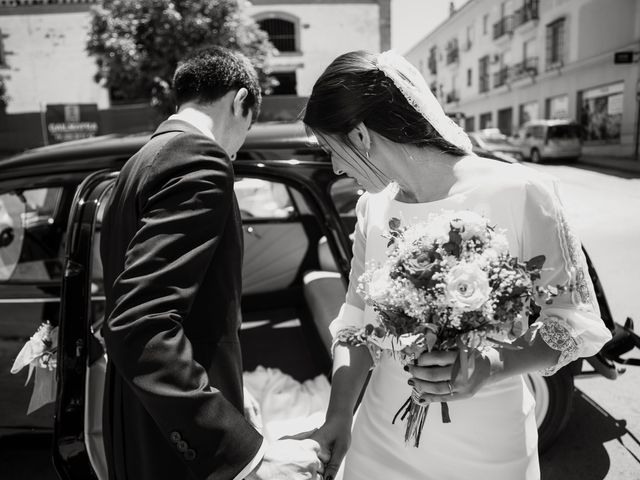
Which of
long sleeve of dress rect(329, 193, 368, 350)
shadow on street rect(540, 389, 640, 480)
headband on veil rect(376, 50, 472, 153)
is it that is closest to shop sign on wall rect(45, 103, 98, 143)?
shadow on street rect(540, 389, 640, 480)

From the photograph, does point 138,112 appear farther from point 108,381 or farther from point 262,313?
point 108,381

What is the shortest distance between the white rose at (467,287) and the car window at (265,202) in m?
2.96

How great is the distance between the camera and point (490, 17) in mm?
36188

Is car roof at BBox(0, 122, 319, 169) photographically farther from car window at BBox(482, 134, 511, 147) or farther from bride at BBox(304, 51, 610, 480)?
car window at BBox(482, 134, 511, 147)

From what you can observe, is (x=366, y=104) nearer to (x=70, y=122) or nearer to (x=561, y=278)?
(x=561, y=278)

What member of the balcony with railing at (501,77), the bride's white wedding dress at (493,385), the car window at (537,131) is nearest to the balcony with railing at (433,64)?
the balcony with railing at (501,77)

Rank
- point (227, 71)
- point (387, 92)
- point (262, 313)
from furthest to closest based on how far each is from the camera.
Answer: point (262, 313) → point (227, 71) → point (387, 92)

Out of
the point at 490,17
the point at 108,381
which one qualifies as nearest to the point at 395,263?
the point at 108,381

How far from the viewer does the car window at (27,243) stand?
328 centimetres

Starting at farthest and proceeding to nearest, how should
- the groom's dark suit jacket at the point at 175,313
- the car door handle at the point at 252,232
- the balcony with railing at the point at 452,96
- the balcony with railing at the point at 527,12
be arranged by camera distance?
the balcony with railing at the point at 452,96 < the balcony with railing at the point at 527,12 < the car door handle at the point at 252,232 < the groom's dark suit jacket at the point at 175,313

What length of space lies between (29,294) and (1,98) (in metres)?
23.0

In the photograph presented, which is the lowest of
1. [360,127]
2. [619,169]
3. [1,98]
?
[619,169]

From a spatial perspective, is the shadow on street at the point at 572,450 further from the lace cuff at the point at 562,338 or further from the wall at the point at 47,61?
the wall at the point at 47,61

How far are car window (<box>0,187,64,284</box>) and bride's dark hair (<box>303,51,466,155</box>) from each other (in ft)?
8.07
